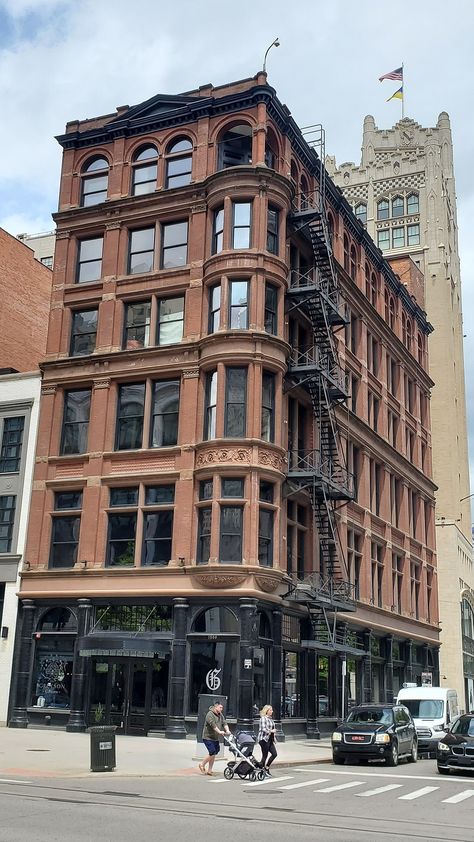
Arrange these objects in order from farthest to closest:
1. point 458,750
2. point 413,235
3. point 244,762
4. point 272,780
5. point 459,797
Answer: point 413,235, point 458,750, point 272,780, point 244,762, point 459,797

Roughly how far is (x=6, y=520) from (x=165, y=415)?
802 cm

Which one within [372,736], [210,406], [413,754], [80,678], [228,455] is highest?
[210,406]

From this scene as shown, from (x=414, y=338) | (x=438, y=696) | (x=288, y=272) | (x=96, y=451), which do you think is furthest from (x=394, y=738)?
(x=414, y=338)

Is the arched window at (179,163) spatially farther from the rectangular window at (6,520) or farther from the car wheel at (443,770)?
the car wheel at (443,770)

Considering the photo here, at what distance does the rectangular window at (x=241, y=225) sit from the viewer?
3391cm

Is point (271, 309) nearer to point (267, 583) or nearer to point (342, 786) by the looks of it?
point (267, 583)

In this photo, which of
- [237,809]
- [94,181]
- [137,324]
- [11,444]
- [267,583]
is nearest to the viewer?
[237,809]

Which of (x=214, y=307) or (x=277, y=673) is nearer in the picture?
(x=277, y=673)

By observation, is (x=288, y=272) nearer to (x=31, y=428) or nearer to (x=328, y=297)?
(x=328, y=297)

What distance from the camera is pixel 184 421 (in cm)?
3297

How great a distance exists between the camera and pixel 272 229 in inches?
1366

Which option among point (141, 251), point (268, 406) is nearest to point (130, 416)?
point (268, 406)

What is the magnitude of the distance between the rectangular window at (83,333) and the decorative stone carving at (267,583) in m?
12.2

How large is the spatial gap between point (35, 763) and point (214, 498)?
12.0 m
